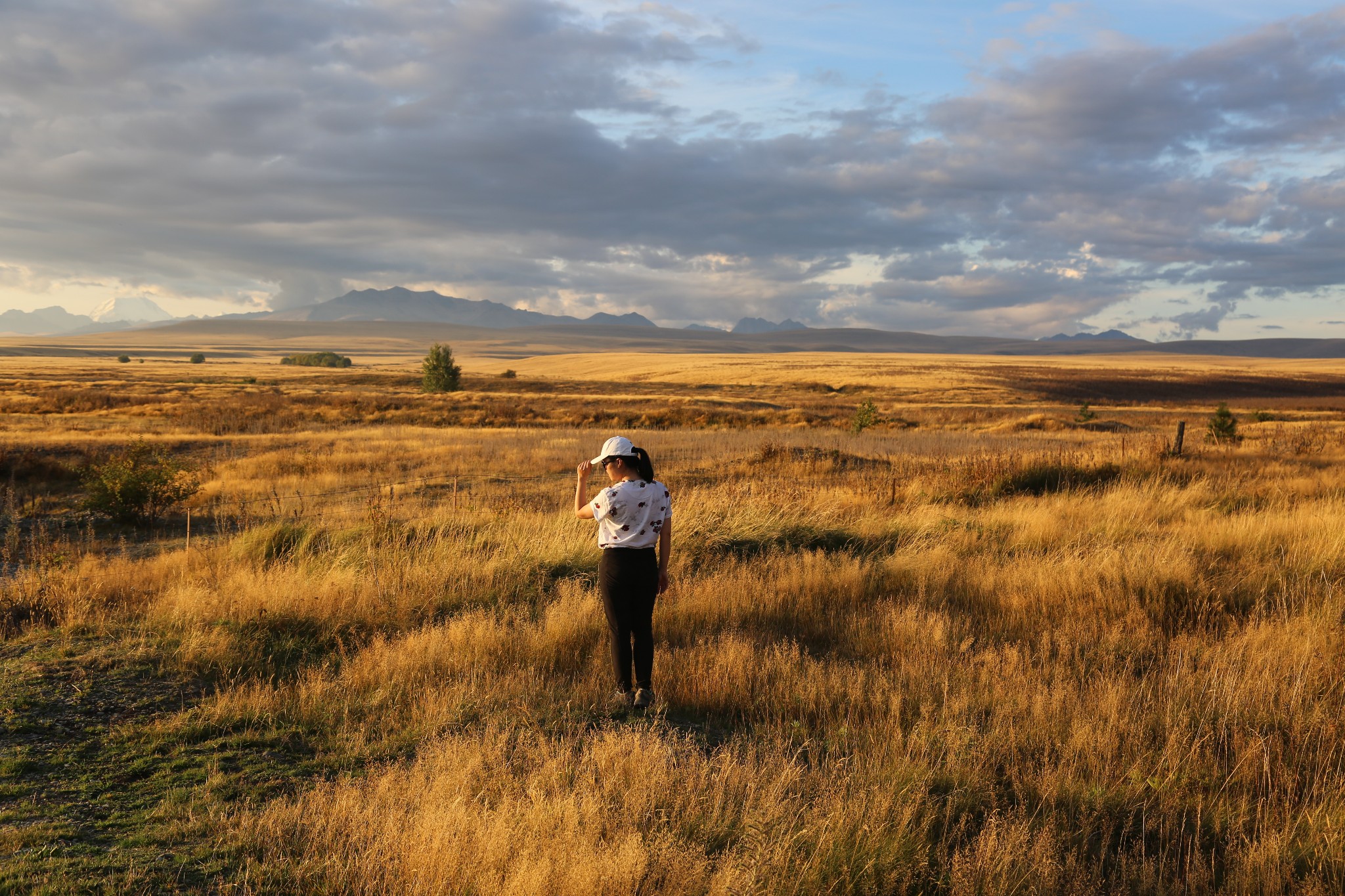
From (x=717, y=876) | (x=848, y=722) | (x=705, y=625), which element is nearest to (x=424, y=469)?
(x=705, y=625)

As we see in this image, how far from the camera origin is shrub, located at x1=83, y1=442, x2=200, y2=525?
1532 cm

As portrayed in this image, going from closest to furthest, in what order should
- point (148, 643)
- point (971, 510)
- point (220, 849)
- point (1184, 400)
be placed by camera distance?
point (220, 849)
point (148, 643)
point (971, 510)
point (1184, 400)

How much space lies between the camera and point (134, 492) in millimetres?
15398

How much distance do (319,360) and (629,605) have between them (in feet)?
555

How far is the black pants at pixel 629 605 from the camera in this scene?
Answer: 6066 millimetres

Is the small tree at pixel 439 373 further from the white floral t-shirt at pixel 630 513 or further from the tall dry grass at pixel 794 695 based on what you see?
the white floral t-shirt at pixel 630 513

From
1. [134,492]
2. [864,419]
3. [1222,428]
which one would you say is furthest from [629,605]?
[864,419]

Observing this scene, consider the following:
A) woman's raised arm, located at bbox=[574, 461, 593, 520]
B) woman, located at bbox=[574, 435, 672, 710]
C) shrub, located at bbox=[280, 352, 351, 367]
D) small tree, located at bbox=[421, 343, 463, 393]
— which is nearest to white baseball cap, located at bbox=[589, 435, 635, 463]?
woman, located at bbox=[574, 435, 672, 710]

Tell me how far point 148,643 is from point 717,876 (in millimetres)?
6116

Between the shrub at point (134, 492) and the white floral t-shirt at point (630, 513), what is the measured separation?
517 inches

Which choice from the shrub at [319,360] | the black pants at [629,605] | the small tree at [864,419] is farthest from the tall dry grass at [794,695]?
the shrub at [319,360]

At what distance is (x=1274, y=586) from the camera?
876 cm

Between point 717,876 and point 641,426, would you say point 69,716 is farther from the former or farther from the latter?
point 641,426

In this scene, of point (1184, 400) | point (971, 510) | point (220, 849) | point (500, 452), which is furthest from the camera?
point (1184, 400)
